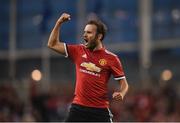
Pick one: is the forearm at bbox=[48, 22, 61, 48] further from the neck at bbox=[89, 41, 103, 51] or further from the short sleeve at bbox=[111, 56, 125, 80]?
the short sleeve at bbox=[111, 56, 125, 80]

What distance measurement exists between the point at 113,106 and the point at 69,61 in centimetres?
837

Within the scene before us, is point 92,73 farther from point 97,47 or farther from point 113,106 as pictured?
point 113,106

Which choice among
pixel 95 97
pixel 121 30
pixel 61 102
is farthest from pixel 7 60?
pixel 95 97

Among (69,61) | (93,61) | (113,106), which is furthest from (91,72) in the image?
(69,61)

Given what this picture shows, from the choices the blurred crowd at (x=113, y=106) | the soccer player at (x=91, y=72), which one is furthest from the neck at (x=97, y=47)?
the blurred crowd at (x=113, y=106)

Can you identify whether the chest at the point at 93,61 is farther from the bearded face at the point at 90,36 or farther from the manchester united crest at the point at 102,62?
the bearded face at the point at 90,36

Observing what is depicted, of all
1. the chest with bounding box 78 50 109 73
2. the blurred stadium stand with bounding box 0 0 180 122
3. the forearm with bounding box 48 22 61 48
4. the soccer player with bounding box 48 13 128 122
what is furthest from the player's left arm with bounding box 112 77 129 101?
the blurred stadium stand with bounding box 0 0 180 122

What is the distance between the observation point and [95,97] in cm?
810

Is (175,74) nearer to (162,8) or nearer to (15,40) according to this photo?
(162,8)

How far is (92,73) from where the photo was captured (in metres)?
8.13

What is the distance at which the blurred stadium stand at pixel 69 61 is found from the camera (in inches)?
620

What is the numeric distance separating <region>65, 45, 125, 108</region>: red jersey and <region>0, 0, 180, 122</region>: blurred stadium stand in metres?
6.70

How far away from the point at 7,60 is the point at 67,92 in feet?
25.3

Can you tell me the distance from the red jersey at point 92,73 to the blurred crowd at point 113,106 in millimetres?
6048
